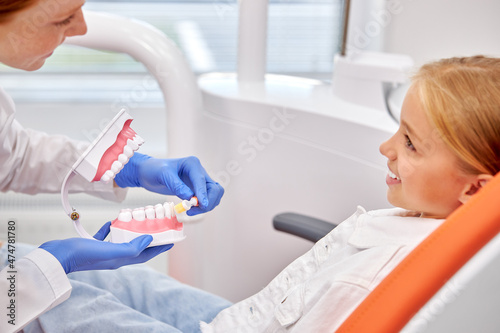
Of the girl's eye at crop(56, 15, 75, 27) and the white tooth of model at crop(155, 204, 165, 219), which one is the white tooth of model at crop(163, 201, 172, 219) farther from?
the girl's eye at crop(56, 15, 75, 27)

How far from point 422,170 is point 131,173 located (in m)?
0.48

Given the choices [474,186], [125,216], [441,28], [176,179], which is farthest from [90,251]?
A: [441,28]

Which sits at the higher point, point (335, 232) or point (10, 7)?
point (10, 7)

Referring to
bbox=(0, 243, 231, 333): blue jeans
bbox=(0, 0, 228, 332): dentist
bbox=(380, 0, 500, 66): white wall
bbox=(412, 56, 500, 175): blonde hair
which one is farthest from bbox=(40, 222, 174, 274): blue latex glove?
bbox=(380, 0, 500, 66): white wall

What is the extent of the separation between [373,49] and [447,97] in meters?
0.69

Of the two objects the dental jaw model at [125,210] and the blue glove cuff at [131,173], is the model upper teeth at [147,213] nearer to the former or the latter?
the dental jaw model at [125,210]

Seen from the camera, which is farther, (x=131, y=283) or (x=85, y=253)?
(x=131, y=283)

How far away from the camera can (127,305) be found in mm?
884

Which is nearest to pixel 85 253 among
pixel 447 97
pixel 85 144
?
pixel 85 144

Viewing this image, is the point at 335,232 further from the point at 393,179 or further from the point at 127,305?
the point at 127,305

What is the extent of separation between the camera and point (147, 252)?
0.75m

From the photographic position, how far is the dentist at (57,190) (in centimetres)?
69

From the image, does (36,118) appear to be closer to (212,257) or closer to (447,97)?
(212,257)

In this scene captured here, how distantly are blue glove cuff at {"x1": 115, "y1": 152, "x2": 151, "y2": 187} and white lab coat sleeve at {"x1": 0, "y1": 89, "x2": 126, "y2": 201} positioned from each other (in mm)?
18
